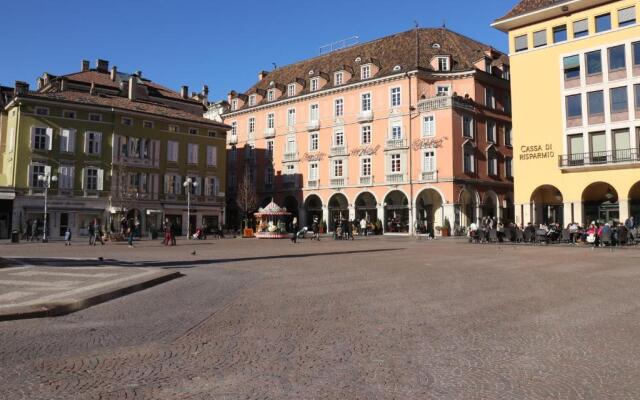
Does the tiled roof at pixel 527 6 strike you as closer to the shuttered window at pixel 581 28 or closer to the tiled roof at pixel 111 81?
the shuttered window at pixel 581 28

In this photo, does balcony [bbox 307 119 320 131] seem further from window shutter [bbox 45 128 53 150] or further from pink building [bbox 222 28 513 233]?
window shutter [bbox 45 128 53 150]

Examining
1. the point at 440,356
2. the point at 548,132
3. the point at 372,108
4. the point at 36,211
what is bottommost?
the point at 440,356

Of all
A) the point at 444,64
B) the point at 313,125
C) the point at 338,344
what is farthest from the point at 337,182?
the point at 338,344

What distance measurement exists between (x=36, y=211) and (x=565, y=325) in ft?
148

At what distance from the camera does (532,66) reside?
39.9m

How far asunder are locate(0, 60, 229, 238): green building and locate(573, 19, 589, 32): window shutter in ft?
111

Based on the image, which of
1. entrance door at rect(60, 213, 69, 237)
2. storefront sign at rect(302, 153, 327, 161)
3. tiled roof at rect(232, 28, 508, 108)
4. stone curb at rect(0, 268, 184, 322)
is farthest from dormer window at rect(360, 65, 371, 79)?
stone curb at rect(0, 268, 184, 322)

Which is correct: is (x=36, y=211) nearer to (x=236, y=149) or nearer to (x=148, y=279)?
(x=236, y=149)

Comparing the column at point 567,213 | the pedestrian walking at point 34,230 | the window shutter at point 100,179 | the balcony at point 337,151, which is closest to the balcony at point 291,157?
the balcony at point 337,151

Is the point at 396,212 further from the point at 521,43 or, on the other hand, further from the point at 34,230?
the point at 34,230

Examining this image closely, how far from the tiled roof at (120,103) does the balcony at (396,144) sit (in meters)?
18.0

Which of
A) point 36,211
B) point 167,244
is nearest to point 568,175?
point 167,244

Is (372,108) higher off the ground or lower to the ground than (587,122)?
higher

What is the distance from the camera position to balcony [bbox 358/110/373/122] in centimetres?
5054
